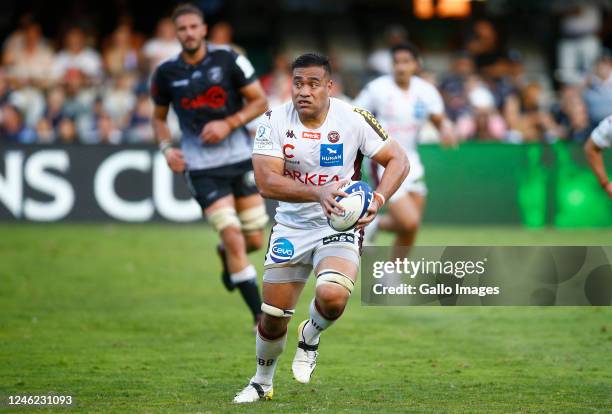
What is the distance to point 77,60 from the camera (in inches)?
845

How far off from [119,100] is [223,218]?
10588 mm

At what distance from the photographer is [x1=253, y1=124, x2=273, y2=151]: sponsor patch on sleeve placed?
7.79 m

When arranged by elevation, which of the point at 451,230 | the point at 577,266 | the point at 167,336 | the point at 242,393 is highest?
the point at 577,266

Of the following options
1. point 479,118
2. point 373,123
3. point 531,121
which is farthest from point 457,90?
point 373,123

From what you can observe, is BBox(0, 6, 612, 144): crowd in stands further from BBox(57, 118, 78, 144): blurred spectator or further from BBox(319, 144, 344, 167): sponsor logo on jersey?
BBox(319, 144, 344, 167): sponsor logo on jersey

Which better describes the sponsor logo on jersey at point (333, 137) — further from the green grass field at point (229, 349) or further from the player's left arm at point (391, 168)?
the green grass field at point (229, 349)

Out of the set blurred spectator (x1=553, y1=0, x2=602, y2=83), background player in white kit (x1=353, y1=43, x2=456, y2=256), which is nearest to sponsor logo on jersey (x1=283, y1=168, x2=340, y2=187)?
background player in white kit (x1=353, y1=43, x2=456, y2=256)

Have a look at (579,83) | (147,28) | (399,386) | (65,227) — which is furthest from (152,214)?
(399,386)

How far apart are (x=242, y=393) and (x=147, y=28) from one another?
60.1 feet

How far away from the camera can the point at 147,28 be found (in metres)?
25.2

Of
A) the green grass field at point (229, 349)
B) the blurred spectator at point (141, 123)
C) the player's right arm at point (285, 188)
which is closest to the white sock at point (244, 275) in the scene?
the green grass field at point (229, 349)

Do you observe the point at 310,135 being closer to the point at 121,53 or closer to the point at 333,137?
the point at 333,137

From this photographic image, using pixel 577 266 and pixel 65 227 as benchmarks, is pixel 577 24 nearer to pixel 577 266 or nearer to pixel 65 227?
pixel 65 227

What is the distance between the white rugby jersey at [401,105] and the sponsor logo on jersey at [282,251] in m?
6.07
